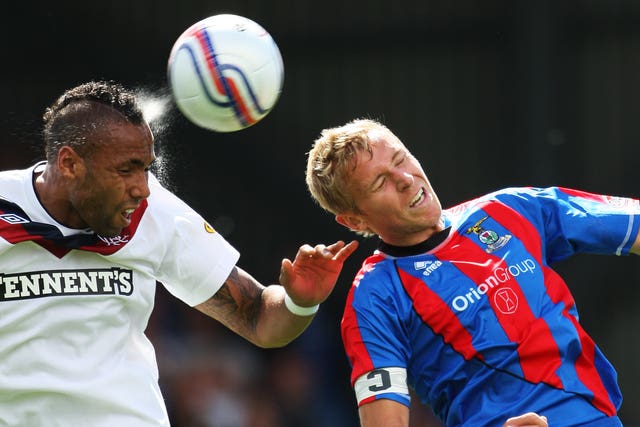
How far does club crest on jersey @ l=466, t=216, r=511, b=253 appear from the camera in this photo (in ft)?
12.5

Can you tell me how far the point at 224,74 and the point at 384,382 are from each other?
49.4 inches

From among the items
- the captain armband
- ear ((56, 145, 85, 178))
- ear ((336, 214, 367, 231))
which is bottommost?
the captain armband

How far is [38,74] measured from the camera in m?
7.12

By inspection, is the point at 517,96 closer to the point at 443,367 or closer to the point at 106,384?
the point at 443,367

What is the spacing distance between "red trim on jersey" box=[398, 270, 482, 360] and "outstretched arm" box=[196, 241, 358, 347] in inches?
11.1

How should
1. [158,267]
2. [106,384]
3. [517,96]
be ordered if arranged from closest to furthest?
[106,384]
[158,267]
[517,96]

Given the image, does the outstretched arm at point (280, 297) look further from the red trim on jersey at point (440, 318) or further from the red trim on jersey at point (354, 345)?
the red trim on jersey at point (440, 318)

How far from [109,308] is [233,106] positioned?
0.88 metres

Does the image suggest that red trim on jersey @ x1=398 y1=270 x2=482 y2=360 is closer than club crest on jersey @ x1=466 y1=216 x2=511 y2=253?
Yes

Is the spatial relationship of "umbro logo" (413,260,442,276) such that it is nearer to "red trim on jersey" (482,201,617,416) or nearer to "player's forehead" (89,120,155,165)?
"red trim on jersey" (482,201,617,416)

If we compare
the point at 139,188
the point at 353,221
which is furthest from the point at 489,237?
the point at 139,188

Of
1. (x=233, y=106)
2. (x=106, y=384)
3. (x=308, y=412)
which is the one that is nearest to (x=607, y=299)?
(x=308, y=412)

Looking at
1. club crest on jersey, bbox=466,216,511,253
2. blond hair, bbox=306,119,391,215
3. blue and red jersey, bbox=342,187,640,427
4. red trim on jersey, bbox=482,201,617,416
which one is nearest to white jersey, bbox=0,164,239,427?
blond hair, bbox=306,119,391,215

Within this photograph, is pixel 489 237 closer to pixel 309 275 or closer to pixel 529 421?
pixel 309 275
